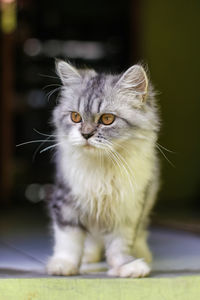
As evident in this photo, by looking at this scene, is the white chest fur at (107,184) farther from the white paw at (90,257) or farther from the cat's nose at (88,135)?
the white paw at (90,257)

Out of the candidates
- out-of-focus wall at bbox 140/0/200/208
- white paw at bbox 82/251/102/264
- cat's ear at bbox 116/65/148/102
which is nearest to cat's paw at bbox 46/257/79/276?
white paw at bbox 82/251/102/264

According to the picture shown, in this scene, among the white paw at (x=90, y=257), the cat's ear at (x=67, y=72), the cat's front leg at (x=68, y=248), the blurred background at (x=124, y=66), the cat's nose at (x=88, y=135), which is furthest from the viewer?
the blurred background at (x=124, y=66)

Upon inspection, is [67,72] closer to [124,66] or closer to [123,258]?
[123,258]

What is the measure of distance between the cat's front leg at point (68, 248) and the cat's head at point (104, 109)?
0.38 m

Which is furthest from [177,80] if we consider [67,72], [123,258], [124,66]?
[123,258]

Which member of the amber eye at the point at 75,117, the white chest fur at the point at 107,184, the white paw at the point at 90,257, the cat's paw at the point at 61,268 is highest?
the amber eye at the point at 75,117

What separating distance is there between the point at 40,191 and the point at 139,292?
169 inches

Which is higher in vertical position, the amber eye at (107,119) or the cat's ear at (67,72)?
the cat's ear at (67,72)

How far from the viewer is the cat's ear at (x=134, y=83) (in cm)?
227

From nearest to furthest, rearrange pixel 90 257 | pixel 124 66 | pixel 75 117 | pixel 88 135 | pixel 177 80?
1. pixel 88 135
2. pixel 75 117
3. pixel 90 257
4. pixel 177 80
5. pixel 124 66

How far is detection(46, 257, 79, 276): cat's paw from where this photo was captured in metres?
2.17

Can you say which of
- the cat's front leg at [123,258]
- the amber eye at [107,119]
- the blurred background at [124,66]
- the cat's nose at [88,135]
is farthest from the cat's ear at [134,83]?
the blurred background at [124,66]

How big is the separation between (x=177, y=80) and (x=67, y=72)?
3.50 meters

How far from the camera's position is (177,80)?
227 inches
